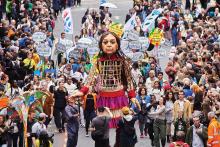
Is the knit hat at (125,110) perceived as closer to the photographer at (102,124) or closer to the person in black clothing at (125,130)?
the person in black clothing at (125,130)

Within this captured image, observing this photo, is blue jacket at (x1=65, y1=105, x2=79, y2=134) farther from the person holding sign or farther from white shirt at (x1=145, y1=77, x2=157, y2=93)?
white shirt at (x1=145, y1=77, x2=157, y2=93)

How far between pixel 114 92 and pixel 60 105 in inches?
270

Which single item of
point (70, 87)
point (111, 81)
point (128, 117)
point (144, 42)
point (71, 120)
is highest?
point (111, 81)

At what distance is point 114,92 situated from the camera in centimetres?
2002

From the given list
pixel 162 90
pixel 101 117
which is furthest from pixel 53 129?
pixel 101 117

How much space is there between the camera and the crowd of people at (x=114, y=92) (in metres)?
20.1

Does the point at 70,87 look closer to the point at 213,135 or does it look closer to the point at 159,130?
the point at 159,130

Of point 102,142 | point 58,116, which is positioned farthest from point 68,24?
point 102,142

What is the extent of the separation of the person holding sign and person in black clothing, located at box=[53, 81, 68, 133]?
650cm

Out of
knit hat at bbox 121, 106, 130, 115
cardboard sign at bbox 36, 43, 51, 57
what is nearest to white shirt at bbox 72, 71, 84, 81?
cardboard sign at bbox 36, 43, 51, 57

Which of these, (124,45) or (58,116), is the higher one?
(124,45)

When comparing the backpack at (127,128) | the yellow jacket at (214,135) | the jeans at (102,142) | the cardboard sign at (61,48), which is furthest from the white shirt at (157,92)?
the jeans at (102,142)

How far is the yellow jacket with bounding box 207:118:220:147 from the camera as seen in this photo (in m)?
22.3

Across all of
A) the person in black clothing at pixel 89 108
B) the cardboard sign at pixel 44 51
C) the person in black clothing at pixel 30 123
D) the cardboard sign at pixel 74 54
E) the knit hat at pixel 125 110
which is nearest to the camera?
the knit hat at pixel 125 110
